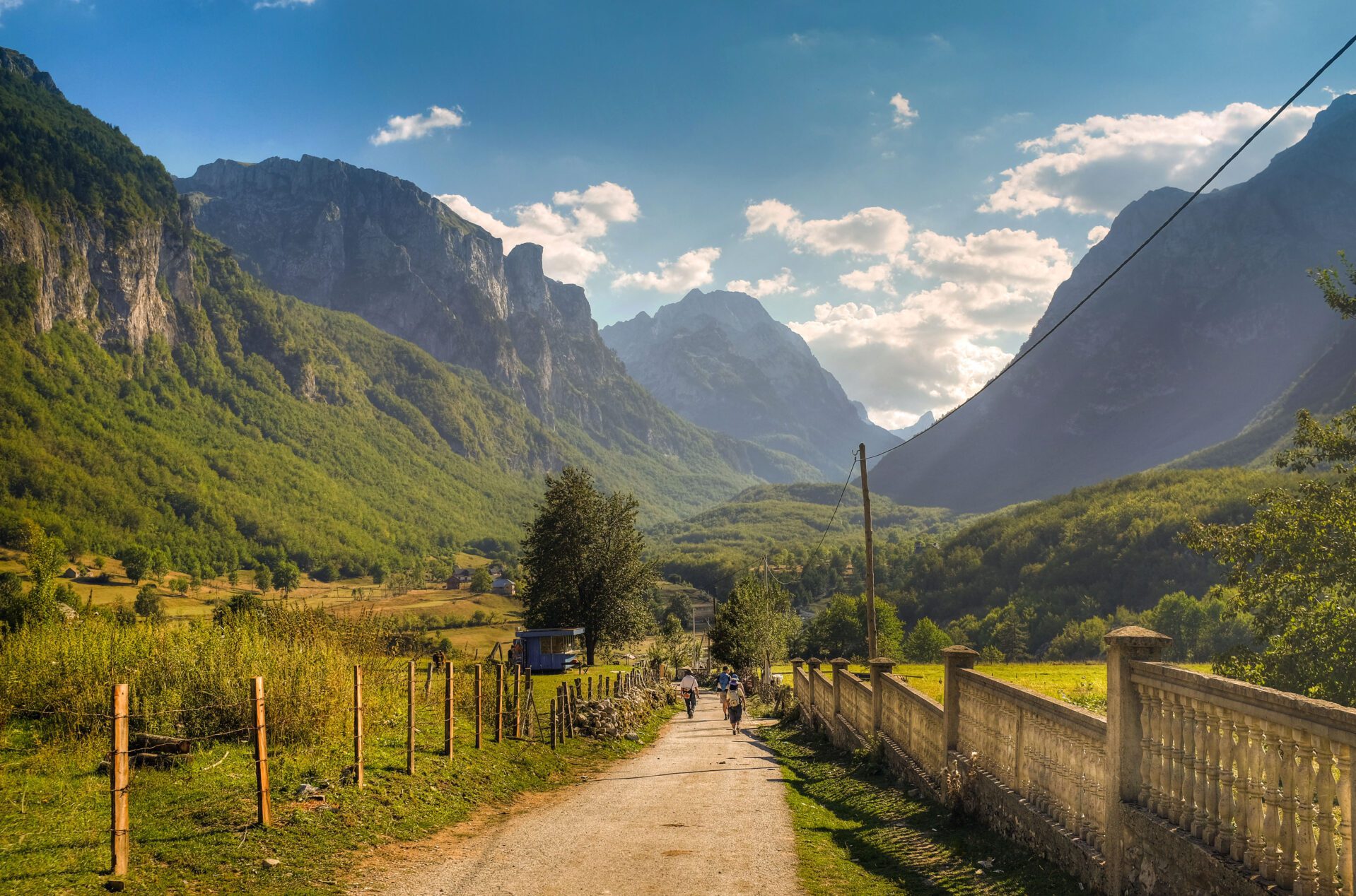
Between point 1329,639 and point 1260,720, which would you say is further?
point 1329,639

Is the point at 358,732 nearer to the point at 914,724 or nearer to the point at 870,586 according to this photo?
the point at 914,724

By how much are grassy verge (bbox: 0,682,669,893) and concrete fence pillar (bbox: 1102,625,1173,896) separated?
6.63 m

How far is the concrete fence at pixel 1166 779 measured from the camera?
4125 millimetres

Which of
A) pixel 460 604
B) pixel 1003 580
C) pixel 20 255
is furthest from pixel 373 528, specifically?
pixel 1003 580

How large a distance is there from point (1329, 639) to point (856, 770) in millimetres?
11591

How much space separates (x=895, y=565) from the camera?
186625mm

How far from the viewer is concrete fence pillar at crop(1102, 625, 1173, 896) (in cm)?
595

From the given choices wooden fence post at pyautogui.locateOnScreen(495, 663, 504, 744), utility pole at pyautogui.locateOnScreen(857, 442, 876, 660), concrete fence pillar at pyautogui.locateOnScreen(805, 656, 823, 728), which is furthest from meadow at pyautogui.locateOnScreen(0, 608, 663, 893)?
concrete fence pillar at pyautogui.locateOnScreen(805, 656, 823, 728)

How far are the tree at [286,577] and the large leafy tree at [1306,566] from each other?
13179 cm

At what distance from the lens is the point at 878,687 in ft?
51.4

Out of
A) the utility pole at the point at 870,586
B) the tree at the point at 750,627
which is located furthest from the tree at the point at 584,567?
the utility pole at the point at 870,586

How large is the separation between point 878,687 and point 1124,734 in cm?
1001

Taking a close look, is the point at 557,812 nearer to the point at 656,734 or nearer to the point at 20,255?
the point at 656,734

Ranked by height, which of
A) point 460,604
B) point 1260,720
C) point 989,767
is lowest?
point 460,604
